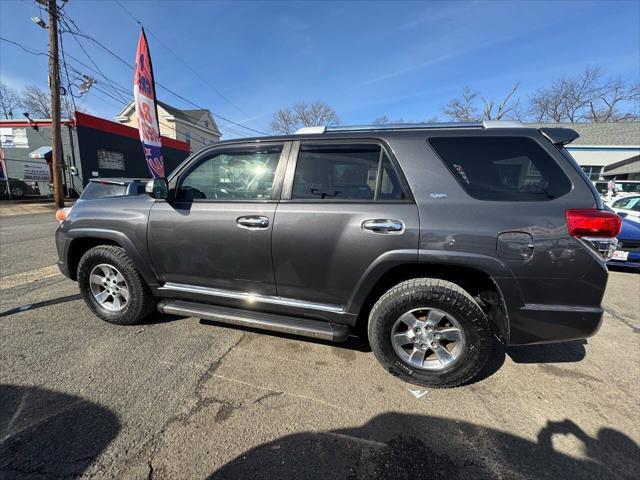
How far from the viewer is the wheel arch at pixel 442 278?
2227 mm

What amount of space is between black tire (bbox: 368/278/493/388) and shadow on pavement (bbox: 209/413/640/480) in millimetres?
374

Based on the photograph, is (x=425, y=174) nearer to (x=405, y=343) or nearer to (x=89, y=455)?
(x=405, y=343)

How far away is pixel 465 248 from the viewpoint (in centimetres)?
215

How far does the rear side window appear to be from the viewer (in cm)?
214

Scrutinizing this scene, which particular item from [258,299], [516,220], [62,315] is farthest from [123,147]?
[516,220]

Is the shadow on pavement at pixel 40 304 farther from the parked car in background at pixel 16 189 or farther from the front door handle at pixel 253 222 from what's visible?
the parked car in background at pixel 16 189

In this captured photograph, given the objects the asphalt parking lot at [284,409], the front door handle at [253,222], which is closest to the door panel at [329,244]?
the front door handle at [253,222]

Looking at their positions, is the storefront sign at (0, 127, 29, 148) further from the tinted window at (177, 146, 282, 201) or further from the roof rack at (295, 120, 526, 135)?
the roof rack at (295, 120, 526, 135)

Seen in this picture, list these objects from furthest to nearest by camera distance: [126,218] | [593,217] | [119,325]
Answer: [119,325] → [126,218] → [593,217]

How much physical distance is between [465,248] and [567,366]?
167cm

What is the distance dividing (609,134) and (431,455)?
36612mm

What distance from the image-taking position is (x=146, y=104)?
9.78 meters

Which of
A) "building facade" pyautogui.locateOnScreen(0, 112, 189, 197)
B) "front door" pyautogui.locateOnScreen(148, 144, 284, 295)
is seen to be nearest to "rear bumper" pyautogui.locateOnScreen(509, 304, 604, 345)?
"front door" pyautogui.locateOnScreen(148, 144, 284, 295)

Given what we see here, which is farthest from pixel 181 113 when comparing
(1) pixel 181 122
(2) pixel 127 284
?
(2) pixel 127 284
